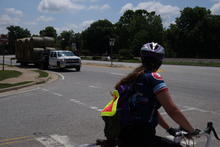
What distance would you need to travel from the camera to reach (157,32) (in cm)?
8181

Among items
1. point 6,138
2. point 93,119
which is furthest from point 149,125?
point 93,119

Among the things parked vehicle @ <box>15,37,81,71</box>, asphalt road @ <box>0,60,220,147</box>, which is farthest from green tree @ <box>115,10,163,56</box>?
asphalt road @ <box>0,60,220,147</box>

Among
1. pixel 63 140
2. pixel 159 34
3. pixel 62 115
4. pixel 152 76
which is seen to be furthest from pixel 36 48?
pixel 159 34

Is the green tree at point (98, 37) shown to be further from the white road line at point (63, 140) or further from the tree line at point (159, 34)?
the white road line at point (63, 140)

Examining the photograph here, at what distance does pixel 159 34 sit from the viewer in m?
82.1

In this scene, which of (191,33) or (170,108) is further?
(191,33)

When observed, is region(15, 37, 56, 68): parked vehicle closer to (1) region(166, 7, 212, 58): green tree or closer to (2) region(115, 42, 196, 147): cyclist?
(2) region(115, 42, 196, 147): cyclist

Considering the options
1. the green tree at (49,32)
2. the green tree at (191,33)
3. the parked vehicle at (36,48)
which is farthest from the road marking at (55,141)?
the green tree at (49,32)

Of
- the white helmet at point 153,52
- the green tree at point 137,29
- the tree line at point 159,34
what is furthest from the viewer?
the green tree at point 137,29

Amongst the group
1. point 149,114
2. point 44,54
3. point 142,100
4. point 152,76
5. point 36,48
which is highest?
point 36,48

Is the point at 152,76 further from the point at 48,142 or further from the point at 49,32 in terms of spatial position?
the point at 49,32

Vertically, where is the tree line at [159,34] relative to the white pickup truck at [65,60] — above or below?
above

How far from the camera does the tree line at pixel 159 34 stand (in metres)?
64.4

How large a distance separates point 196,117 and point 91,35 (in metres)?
93.5
